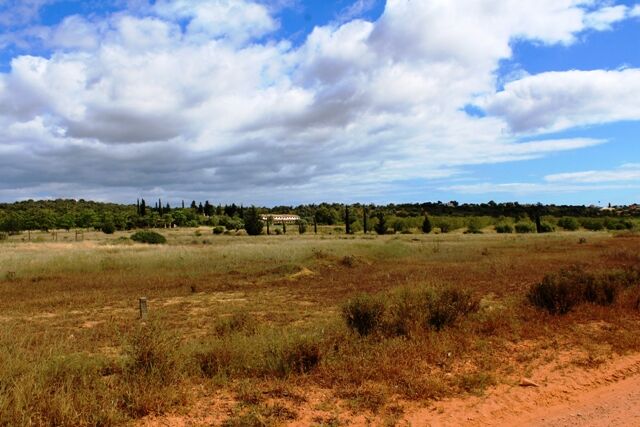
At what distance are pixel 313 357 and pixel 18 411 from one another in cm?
352

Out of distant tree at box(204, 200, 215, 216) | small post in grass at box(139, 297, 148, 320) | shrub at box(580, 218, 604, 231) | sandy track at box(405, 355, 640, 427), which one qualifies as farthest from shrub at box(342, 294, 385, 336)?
distant tree at box(204, 200, 215, 216)

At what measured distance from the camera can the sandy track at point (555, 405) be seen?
512 centimetres

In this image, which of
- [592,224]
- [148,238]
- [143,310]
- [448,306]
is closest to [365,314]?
[448,306]

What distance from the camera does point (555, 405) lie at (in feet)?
18.5

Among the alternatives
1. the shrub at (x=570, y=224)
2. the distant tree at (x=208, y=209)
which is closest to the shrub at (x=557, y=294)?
the shrub at (x=570, y=224)

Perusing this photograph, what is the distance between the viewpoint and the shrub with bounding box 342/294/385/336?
8477mm

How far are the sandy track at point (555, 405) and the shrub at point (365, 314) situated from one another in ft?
9.09

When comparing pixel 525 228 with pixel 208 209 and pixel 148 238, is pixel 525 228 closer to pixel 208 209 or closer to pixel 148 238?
pixel 148 238

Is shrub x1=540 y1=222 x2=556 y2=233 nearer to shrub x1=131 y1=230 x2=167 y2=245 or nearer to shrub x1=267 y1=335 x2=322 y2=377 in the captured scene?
shrub x1=131 y1=230 x2=167 y2=245

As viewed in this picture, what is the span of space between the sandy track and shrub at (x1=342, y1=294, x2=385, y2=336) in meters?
2.77

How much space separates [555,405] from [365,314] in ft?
11.5

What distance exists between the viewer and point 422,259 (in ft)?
109

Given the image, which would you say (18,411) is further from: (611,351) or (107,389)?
(611,351)

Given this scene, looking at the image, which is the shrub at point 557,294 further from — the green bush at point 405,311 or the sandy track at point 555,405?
the sandy track at point 555,405
